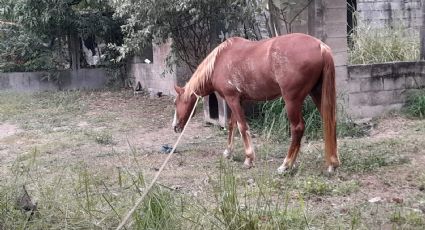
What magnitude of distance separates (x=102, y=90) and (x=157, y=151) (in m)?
7.15

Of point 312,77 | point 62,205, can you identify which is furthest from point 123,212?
point 312,77

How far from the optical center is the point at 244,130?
6113mm

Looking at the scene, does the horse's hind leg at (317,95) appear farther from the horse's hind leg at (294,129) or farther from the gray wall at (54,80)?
the gray wall at (54,80)

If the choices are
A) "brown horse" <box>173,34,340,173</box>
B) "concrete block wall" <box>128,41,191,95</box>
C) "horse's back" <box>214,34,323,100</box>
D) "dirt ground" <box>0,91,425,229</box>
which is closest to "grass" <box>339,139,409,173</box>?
"dirt ground" <box>0,91,425,229</box>

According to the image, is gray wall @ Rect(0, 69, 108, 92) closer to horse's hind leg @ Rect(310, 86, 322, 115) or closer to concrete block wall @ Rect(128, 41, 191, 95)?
concrete block wall @ Rect(128, 41, 191, 95)

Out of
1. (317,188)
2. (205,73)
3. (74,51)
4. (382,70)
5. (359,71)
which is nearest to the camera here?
(317,188)

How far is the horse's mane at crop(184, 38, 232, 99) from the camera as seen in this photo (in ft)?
21.1

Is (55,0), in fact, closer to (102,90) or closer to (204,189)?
(102,90)

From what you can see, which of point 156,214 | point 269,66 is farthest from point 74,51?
point 156,214

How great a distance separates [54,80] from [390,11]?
26.9 ft

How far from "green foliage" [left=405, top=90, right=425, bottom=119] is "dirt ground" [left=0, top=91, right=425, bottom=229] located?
9.1 inches

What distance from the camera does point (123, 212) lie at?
3430 millimetres

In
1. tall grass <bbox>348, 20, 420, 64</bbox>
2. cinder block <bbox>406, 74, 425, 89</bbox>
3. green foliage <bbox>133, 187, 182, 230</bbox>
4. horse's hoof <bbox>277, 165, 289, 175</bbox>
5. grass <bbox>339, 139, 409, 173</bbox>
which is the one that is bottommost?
horse's hoof <bbox>277, 165, 289, 175</bbox>

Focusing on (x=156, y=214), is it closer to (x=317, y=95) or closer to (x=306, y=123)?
(x=317, y=95)
